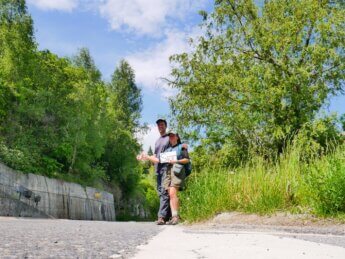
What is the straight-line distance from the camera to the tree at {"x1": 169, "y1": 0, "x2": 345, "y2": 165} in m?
19.5

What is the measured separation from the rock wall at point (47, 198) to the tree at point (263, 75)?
8.06 meters

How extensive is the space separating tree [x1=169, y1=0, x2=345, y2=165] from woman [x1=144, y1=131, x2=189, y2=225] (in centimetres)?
940

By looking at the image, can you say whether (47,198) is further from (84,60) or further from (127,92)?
(127,92)

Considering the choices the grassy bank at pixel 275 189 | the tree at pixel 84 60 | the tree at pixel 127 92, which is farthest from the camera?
the tree at pixel 127 92

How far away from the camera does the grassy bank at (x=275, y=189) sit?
803 centimetres

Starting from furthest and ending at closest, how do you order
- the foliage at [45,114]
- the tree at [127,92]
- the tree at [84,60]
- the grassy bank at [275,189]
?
1. the tree at [127,92]
2. the tree at [84,60]
3. the foliage at [45,114]
4. the grassy bank at [275,189]

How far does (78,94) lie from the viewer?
35.5m

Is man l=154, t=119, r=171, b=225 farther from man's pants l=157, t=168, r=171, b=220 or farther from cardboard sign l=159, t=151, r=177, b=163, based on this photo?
cardboard sign l=159, t=151, r=177, b=163

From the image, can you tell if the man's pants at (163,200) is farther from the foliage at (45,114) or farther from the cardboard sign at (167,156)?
the foliage at (45,114)

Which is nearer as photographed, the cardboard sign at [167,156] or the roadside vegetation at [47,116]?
the cardboard sign at [167,156]

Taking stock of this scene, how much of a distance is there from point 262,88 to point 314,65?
2355mm

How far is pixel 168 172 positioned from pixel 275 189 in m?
2.05

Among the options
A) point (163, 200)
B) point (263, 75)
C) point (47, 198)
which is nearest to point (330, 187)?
point (163, 200)

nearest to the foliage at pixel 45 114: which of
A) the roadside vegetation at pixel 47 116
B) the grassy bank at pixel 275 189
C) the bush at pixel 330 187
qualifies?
the roadside vegetation at pixel 47 116
